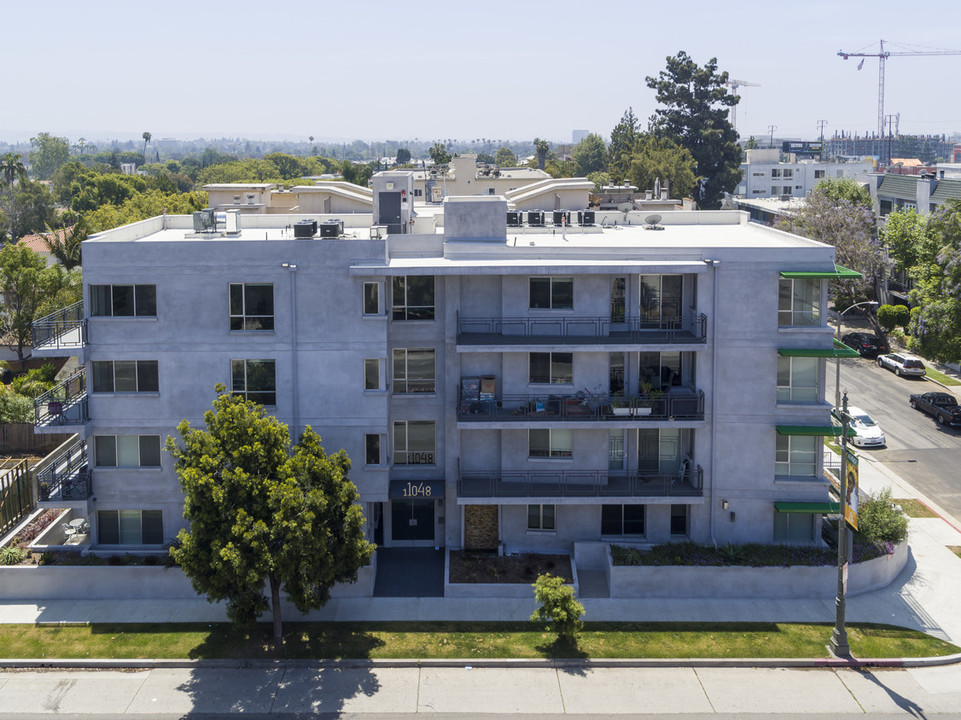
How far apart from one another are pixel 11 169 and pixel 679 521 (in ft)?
447

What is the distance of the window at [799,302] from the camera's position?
3519cm

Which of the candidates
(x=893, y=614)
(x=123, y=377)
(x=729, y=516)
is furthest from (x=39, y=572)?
(x=893, y=614)

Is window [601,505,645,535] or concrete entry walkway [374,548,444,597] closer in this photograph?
concrete entry walkway [374,548,444,597]

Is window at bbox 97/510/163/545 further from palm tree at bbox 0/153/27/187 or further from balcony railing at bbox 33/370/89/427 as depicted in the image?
palm tree at bbox 0/153/27/187

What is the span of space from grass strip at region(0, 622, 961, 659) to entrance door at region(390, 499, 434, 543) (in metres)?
5.84

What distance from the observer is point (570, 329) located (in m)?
36.0

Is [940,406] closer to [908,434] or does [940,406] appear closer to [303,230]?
[908,434]

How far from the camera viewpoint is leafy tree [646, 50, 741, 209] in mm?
122250

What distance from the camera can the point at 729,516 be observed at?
36.0 metres

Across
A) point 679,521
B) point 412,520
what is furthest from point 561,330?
point 412,520

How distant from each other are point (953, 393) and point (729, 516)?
3142 centimetres

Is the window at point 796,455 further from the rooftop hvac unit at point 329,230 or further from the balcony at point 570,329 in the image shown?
the rooftop hvac unit at point 329,230

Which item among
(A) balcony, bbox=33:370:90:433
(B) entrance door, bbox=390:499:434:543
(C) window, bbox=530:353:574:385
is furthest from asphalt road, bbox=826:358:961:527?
(A) balcony, bbox=33:370:90:433

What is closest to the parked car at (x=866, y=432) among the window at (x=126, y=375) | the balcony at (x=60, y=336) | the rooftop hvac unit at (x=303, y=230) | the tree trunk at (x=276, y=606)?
the rooftop hvac unit at (x=303, y=230)
